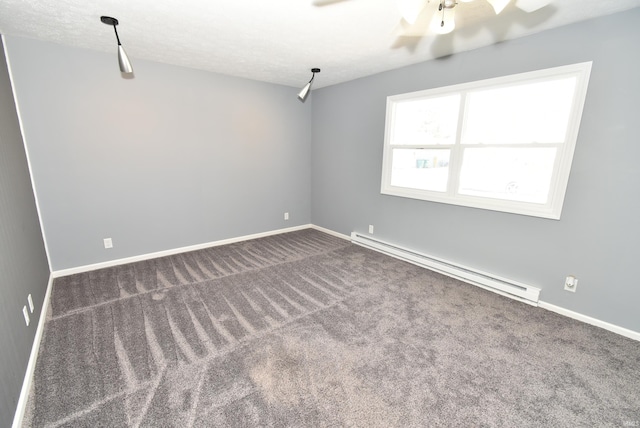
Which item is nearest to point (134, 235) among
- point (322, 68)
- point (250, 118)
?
point (250, 118)

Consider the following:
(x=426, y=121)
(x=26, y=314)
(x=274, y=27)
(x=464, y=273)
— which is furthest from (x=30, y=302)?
(x=426, y=121)

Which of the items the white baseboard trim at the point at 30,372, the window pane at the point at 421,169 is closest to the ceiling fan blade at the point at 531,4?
the window pane at the point at 421,169

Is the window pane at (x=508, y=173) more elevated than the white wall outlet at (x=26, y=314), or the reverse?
the window pane at (x=508, y=173)

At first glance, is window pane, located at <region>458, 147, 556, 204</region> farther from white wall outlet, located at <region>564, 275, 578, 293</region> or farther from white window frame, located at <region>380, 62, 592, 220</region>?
white wall outlet, located at <region>564, 275, 578, 293</region>

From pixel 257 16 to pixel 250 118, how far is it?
2136mm

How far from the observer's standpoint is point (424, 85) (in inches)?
126

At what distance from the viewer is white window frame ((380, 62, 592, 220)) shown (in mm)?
2227

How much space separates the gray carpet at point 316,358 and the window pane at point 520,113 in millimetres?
1620

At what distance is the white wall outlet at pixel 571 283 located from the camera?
2387mm

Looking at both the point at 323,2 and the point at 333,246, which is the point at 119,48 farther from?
the point at 333,246

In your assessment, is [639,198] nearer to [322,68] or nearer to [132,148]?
[322,68]

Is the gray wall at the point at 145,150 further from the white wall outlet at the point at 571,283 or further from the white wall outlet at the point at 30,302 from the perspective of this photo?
the white wall outlet at the point at 571,283

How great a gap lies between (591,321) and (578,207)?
100 centimetres

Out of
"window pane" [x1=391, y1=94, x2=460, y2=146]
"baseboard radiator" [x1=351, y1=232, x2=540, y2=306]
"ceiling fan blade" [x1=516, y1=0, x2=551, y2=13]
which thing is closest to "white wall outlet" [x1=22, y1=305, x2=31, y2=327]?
"baseboard radiator" [x1=351, y1=232, x2=540, y2=306]
